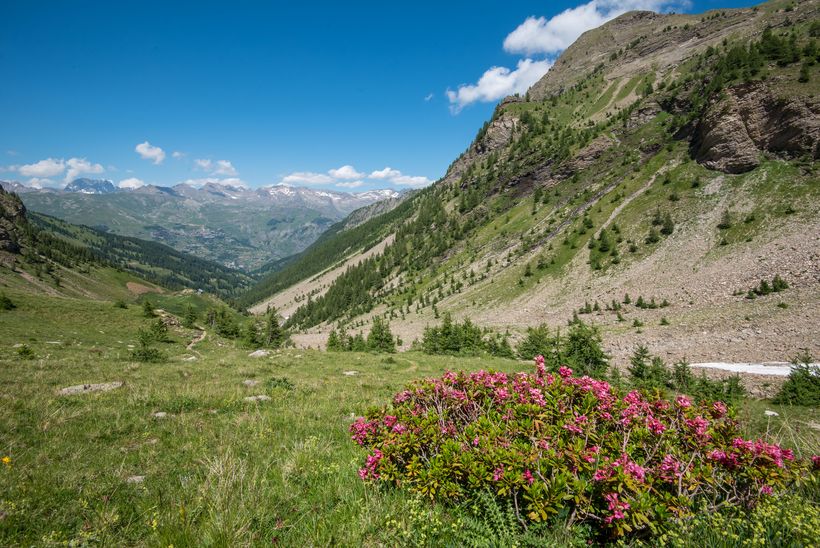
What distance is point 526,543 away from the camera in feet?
11.7

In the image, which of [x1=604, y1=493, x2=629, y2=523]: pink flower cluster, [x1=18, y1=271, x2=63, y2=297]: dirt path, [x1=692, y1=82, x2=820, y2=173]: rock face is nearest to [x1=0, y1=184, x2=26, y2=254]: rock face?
[x1=18, y1=271, x2=63, y2=297]: dirt path

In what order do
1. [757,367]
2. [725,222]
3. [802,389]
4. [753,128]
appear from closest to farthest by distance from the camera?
[802,389] → [757,367] → [725,222] → [753,128]

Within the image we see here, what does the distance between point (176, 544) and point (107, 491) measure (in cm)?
251

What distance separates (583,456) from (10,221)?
204144 mm

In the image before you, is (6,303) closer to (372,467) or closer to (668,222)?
(372,467)

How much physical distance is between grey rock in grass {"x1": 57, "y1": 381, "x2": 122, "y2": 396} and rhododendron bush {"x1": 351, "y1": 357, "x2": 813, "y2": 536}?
10.7 metres

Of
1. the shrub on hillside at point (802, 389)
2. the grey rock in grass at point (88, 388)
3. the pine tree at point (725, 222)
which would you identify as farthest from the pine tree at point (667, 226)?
the grey rock in grass at point (88, 388)

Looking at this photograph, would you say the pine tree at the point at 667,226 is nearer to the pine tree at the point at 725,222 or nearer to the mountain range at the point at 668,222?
the mountain range at the point at 668,222

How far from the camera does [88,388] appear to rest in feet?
35.0

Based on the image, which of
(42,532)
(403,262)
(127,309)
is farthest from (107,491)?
(403,262)

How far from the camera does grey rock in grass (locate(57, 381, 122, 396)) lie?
991 centimetres

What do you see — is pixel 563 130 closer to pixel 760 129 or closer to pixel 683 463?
pixel 760 129

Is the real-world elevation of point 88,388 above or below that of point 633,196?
below

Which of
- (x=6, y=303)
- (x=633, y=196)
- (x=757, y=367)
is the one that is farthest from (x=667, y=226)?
(x=6, y=303)
